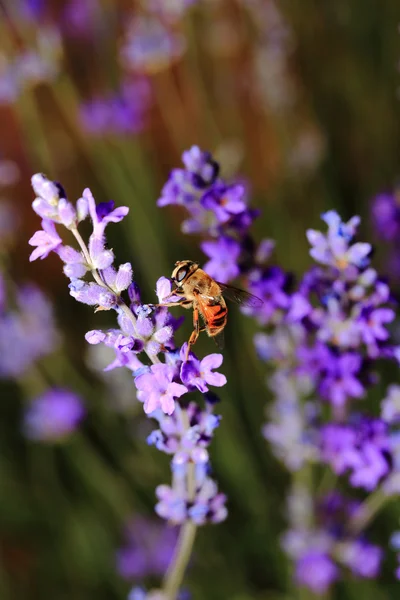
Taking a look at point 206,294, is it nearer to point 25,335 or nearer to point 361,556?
point 361,556

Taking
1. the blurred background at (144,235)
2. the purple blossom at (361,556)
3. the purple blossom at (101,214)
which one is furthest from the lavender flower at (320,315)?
the blurred background at (144,235)

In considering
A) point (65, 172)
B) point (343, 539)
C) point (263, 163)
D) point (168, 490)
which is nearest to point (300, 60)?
point (263, 163)

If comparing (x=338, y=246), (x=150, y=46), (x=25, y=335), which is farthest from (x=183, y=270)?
(x=150, y=46)

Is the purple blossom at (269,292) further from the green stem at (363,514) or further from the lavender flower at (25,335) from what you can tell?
the lavender flower at (25,335)

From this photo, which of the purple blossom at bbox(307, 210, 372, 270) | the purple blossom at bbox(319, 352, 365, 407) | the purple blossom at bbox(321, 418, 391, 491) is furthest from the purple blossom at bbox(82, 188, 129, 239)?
the purple blossom at bbox(321, 418, 391, 491)

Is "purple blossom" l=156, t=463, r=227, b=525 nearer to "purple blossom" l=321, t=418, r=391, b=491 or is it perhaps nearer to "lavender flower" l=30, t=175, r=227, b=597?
"lavender flower" l=30, t=175, r=227, b=597

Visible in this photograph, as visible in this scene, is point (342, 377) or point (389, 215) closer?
point (342, 377)
